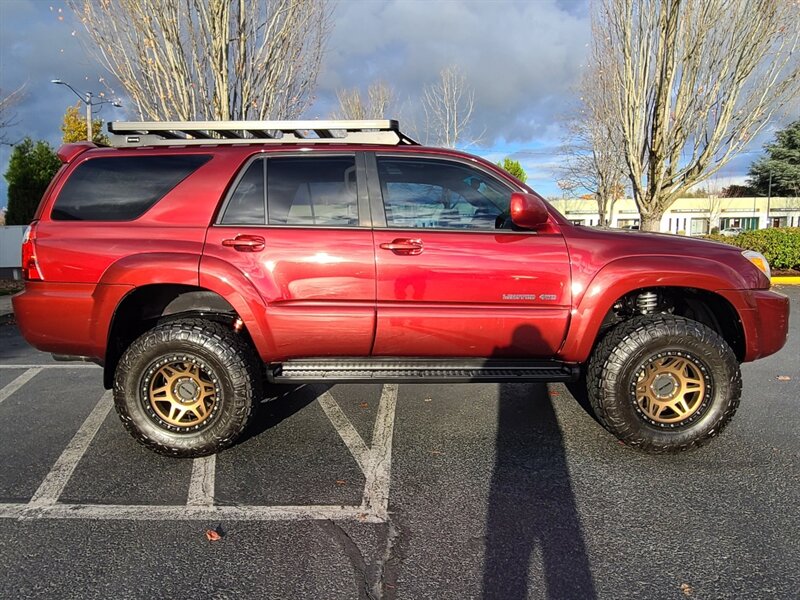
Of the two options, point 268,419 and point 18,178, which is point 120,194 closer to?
point 268,419

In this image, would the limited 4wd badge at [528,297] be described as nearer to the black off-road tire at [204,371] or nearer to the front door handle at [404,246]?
the front door handle at [404,246]

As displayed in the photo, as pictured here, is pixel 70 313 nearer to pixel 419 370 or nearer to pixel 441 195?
pixel 419 370

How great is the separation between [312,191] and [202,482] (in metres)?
1.89

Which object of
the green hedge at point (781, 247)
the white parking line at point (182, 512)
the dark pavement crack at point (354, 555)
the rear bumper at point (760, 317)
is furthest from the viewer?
the green hedge at point (781, 247)

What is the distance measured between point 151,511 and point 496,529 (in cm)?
178

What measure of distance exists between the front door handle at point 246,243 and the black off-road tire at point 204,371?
53 centimetres

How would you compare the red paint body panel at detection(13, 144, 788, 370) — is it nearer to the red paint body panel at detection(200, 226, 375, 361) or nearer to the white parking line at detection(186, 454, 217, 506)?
the red paint body panel at detection(200, 226, 375, 361)

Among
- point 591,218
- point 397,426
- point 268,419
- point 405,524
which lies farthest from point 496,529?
point 591,218

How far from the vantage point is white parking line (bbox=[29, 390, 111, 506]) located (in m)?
2.98

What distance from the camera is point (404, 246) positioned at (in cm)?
331

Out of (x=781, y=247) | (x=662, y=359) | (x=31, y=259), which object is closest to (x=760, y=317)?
(x=662, y=359)

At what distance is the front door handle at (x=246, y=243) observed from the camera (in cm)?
330

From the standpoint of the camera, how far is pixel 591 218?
48.9 m

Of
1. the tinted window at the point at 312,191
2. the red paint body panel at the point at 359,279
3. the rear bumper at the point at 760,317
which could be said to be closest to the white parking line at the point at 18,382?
the red paint body panel at the point at 359,279
